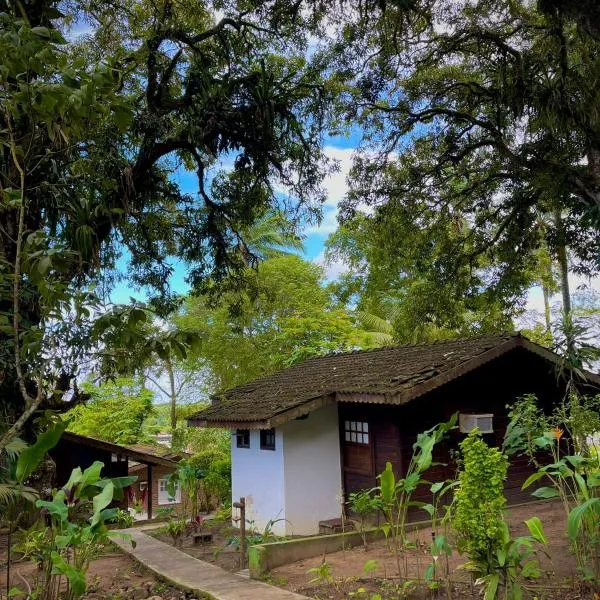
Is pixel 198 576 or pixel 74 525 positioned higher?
pixel 74 525

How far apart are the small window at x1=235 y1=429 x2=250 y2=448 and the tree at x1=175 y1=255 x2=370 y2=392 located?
803 cm

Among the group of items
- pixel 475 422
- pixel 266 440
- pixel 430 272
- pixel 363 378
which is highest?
pixel 430 272

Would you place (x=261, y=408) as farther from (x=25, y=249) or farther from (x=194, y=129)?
(x=25, y=249)

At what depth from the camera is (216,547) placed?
1040 cm

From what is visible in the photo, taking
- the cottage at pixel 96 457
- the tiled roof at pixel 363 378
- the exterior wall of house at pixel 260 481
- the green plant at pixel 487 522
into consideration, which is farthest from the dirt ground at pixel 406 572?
the cottage at pixel 96 457

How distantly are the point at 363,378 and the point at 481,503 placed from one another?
6515mm

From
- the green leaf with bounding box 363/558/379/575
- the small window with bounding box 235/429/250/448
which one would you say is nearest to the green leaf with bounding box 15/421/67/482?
the green leaf with bounding box 363/558/379/575

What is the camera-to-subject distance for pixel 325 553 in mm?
8672

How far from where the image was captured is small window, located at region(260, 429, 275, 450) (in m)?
Answer: 12.1

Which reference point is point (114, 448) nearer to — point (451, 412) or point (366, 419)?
point (366, 419)

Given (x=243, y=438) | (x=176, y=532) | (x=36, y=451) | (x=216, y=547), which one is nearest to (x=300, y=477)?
(x=216, y=547)

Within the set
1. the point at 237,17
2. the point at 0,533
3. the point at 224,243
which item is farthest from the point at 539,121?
A: the point at 0,533

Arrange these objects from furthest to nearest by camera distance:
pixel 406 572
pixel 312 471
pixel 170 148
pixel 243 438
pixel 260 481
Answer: pixel 243 438 < pixel 260 481 < pixel 312 471 < pixel 170 148 < pixel 406 572

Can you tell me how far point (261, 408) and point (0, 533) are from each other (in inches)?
216
